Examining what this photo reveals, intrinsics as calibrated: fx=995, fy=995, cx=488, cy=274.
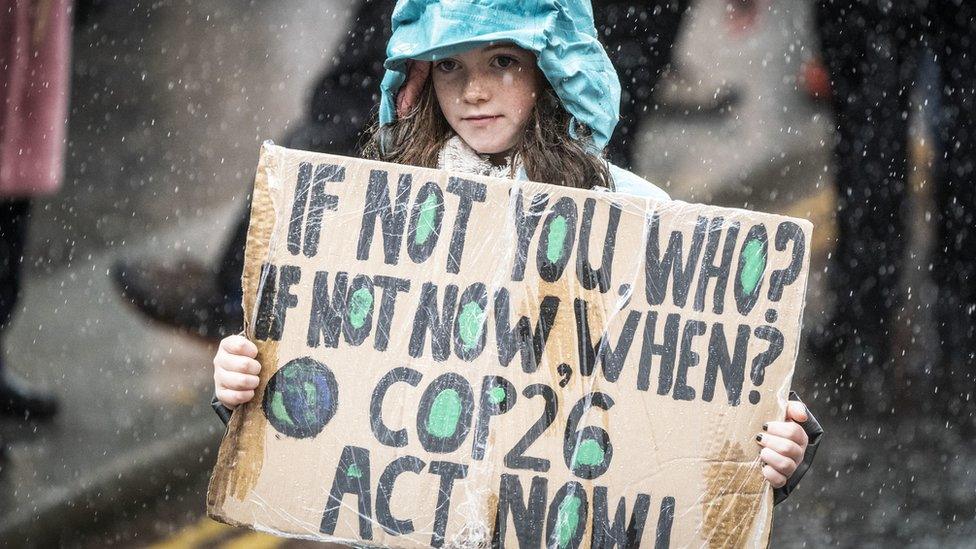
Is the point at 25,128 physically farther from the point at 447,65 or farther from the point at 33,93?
the point at 447,65

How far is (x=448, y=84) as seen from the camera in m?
2.14

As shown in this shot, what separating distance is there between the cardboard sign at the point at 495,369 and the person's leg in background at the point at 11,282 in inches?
95.5

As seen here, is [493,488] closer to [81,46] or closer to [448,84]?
[448,84]

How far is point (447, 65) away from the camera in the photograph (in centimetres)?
216

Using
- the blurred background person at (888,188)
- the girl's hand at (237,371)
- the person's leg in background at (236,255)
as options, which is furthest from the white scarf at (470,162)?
the blurred background person at (888,188)

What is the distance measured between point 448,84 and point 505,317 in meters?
0.62

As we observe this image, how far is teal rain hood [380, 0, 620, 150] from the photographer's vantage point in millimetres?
2035

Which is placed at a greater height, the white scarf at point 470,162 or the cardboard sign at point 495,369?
the white scarf at point 470,162

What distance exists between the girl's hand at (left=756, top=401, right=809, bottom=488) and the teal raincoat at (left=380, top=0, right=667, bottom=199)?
20.2 inches

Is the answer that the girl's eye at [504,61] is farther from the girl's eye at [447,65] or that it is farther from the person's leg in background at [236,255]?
the person's leg in background at [236,255]

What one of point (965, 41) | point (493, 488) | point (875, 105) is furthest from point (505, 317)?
point (965, 41)

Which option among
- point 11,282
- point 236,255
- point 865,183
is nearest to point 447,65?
point 236,255

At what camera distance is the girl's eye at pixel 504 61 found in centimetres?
212

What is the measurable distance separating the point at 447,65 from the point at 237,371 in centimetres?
83
